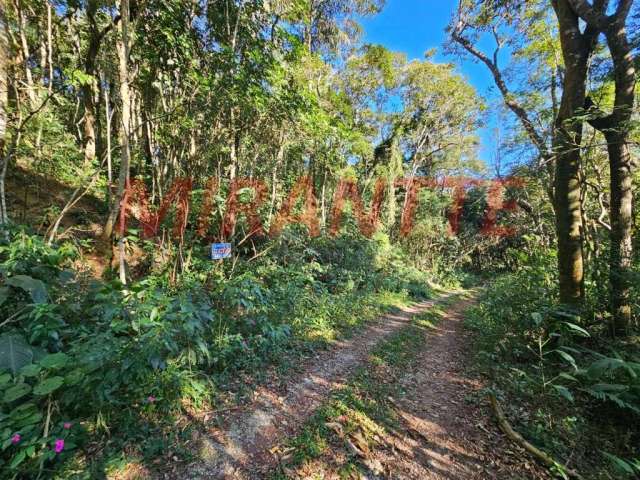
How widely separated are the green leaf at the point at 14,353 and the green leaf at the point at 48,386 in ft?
0.91

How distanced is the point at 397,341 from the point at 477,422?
6.85ft

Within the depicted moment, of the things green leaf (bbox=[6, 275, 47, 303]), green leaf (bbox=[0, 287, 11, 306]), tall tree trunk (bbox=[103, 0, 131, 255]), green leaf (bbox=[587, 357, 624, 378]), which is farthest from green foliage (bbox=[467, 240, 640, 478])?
tall tree trunk (bbox=[103, 0, 131, 255])

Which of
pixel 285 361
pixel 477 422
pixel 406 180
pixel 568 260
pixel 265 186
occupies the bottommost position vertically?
pixel 477 422

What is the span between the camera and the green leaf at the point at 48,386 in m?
1.69

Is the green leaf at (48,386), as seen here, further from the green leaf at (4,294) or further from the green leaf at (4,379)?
the green leaf at (4,294)

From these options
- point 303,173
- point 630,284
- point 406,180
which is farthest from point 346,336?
point 406,180

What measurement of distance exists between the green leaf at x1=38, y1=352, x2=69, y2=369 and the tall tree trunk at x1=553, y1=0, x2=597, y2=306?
6.05 metres

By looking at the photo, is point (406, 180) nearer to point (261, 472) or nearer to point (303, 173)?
point (303, 173)

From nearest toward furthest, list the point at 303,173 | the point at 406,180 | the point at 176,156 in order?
1. the point at 176,156
2. the point at 303,173
3. the point at 406,180

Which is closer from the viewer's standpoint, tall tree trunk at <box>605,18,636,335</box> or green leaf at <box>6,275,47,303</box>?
green leaf at <box>6,275,47,303</box>

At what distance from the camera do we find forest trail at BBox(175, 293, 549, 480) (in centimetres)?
213

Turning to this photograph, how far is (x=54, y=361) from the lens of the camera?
73.2 inches

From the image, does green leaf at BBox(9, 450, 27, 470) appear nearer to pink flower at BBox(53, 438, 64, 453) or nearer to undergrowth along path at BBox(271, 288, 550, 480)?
pink flower at BBox(53, 438, 64, 453)

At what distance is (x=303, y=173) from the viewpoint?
10.2 meters
